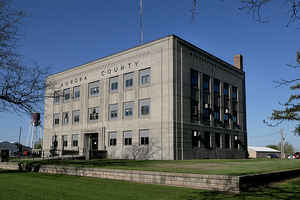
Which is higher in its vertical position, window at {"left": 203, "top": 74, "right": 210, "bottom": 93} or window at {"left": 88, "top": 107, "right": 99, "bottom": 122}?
window at {"left": 203, "top": 74, "right": 210, "bottom": 93}

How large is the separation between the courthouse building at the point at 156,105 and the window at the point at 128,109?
91 mm

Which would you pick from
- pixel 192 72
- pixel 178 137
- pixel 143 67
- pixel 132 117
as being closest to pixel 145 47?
pixel 143 67

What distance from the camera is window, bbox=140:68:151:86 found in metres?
36.7

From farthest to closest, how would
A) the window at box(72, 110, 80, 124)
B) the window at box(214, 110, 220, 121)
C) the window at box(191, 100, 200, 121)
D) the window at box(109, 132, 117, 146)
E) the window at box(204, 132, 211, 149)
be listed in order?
1. the window at box(72, 110, 80, 124)
2. the window at box(214, 110, 220, 121)
3. the window at box(109, 132, 117, 146)
4. the window at box(204, 132, 211, 149)
5. the window at box(191, 100, 200, 121)

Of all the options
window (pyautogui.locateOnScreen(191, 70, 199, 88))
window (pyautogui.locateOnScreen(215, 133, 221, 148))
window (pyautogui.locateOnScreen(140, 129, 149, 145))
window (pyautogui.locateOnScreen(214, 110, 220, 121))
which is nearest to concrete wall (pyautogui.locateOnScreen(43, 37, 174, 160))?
window (pyautogui.locateOnScreen(140, 129, 149, 145))

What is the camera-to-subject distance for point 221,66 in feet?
142

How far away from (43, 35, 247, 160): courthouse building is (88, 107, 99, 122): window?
0.49 ft

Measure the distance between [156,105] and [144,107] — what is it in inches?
80.5

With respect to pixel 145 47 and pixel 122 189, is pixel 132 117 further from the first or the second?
pixel 122 189

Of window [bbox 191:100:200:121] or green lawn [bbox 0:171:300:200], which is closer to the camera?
green lawn [bbox 0:171:300:200]

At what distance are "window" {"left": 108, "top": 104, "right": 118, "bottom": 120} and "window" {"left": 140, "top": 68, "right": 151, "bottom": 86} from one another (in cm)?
563

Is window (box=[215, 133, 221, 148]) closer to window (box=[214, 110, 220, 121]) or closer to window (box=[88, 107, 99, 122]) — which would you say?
window (box=[214, 110, 220, 121])

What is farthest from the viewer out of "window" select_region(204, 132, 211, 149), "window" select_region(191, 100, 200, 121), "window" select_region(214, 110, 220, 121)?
"window" select_region(214, 110, 220, 121)

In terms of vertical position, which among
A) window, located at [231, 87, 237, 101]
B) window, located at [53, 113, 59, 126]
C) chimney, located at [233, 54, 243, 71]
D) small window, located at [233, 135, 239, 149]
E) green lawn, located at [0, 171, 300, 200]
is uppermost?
chimney, located at [233, 54, 243, 71]
